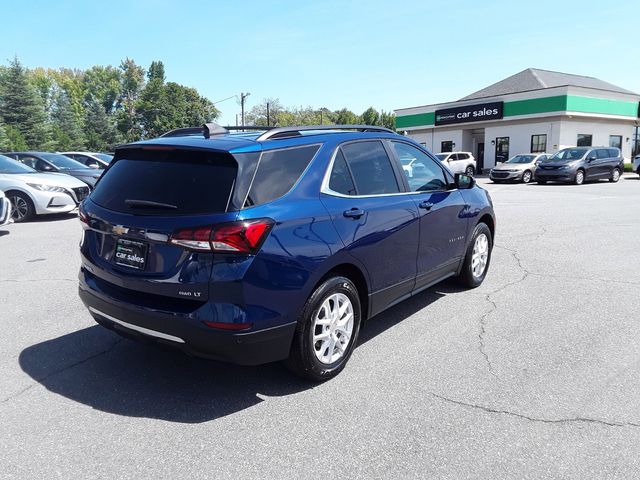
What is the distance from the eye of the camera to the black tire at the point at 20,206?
11.4 meters

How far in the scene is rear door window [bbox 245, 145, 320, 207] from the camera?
10.5 feet

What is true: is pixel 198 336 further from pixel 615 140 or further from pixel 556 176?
pixel 615 140

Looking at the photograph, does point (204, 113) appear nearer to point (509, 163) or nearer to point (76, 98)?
point (76, 98)

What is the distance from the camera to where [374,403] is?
3.34 metres

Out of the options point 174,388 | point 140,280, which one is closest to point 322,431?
point 174,388

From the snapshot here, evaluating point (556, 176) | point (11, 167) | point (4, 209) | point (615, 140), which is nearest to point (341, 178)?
point (4, 209)

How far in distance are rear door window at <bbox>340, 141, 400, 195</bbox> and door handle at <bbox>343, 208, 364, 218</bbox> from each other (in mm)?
189

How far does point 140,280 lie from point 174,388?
85cm

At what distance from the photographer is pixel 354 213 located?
3783mm

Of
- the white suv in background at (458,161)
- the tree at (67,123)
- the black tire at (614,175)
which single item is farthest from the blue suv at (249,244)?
the tree at (67,123)

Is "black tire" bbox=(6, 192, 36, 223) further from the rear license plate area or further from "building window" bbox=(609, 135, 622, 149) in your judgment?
"building window" bbox=(609, 135, 622, 149)

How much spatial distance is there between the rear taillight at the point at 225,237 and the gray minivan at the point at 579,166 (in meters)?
23.8

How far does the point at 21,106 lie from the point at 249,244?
56128 millimetres

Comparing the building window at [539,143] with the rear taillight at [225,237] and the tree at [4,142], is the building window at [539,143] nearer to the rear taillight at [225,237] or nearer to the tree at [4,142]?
the rear taillight at [225,237]
